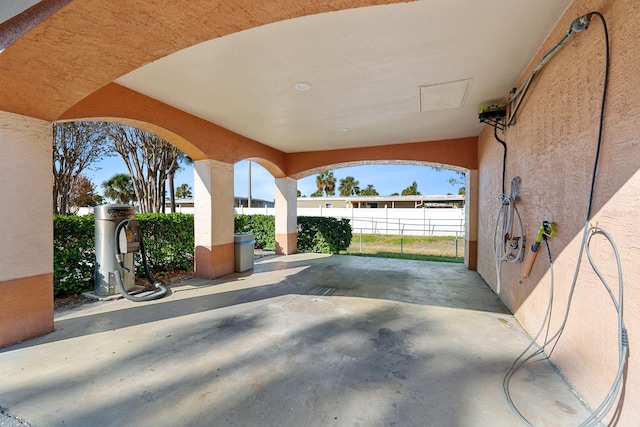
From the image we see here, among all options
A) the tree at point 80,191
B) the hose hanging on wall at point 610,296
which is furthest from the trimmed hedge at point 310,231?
the tree at point 80,191

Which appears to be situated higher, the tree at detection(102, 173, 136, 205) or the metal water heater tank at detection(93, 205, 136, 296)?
the tree at detection(102, 173, 136, 205)

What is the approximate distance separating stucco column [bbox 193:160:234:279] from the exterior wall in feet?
16.9

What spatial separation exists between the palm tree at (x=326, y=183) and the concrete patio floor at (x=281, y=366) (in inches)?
1485

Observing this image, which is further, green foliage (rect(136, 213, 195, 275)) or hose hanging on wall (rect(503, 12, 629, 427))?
green foliage (rect(136, 213, 195, 275))

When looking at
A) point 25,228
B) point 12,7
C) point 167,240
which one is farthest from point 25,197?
point 167,240

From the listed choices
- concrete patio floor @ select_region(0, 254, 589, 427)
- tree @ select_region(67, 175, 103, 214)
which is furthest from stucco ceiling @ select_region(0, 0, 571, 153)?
tree @ select_region(67, 175, 103, 214)

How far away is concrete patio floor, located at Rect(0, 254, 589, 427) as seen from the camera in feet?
6.01

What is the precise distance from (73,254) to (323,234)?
626cm

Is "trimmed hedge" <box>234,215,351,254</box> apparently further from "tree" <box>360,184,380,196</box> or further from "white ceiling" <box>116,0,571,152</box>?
"tree" <box>360,184,380,196</box>

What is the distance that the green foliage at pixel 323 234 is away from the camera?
351 inches

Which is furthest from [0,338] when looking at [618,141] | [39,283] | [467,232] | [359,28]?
[467,232]

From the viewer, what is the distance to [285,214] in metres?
8.38

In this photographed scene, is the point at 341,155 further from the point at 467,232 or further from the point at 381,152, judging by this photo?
the point at 467,232

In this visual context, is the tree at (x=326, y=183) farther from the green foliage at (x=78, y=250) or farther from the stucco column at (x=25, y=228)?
the stucco column at (x=25, y=228)
